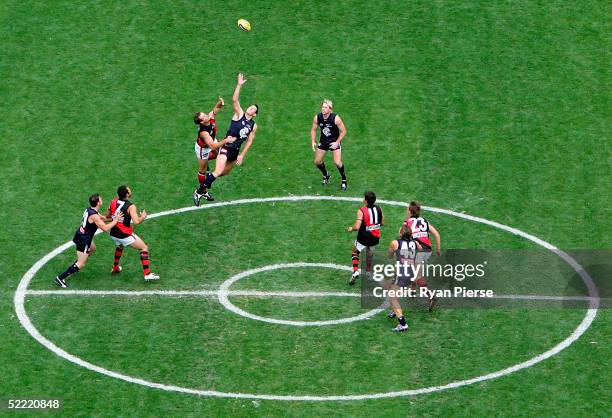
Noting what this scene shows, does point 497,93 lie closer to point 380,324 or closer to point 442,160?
point 442,160

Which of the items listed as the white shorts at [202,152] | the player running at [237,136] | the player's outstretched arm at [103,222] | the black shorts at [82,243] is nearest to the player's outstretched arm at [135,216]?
the player's outstretched arm at [103,222]

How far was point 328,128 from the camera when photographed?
34.8 metres

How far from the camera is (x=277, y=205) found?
112 feet

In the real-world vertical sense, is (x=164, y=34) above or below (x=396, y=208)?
above

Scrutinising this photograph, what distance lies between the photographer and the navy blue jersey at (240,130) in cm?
3428

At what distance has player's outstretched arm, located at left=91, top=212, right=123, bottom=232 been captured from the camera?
2945 cm

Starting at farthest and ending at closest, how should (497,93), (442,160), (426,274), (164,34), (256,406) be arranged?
(164,34)
(497,93)
(442,160)
(426,274)
(256,406)

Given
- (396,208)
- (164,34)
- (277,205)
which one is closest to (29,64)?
(164,34)

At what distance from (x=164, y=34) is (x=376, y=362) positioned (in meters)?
18.7

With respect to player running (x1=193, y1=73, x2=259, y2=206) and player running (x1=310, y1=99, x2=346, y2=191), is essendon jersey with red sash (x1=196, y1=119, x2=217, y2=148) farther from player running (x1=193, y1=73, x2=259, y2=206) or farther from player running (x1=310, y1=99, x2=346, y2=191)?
player running (x1=310, y1=99, x2=346, y2=191)

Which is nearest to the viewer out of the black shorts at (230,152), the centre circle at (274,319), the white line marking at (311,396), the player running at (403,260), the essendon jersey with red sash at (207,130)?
the white line marking at (311,396)

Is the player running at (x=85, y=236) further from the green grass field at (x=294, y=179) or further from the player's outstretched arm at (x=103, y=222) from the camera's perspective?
the green grass field at (x=294, y=179)

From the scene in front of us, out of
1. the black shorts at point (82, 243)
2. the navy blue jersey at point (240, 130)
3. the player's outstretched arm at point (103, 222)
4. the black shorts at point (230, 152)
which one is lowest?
the black shorts at point (82, 243)

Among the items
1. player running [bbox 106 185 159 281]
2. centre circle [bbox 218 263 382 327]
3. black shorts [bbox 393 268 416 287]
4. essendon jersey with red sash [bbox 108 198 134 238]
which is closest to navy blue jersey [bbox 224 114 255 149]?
centre circle [bbox 218 263 382 327]
